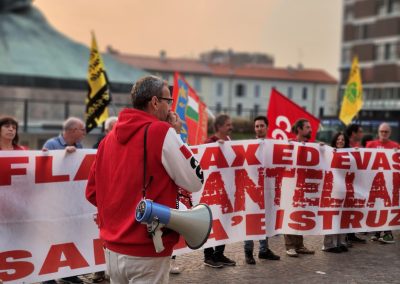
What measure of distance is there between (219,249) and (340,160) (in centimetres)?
221

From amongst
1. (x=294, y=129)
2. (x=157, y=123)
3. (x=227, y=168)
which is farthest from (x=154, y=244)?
(x=294, y=129)

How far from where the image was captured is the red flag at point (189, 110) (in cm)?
829

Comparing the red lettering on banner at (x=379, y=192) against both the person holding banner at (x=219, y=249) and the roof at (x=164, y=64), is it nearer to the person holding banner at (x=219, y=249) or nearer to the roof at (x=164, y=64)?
the person holding banner at (x=219, y=249)

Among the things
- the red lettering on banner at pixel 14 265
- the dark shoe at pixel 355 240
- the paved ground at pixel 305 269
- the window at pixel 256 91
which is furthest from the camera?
the window at pixel 256 91

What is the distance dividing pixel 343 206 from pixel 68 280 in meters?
3.91

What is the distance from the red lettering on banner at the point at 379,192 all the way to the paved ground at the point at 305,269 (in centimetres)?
67

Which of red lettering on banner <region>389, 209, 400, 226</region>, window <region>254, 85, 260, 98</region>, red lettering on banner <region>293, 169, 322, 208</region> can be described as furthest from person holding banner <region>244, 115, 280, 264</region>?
window <region>254, 85, 260, 98</region>

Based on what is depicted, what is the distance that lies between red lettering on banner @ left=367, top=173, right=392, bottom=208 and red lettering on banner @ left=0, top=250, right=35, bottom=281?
493 centimetres

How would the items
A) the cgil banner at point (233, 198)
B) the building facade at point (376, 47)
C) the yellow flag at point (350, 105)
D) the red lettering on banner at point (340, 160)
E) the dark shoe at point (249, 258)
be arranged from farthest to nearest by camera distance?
the building facade at point (376, 47)
the yellow flag at point (350, 105)
the red lettering on banner at point (340, 160)
the dark shoe at point (249, 258)
the cgil banner at point (233, 198)

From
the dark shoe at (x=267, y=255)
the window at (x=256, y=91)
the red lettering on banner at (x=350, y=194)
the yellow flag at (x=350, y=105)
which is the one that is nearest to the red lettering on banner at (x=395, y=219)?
the red lettering on banner at (x=350, y=194)

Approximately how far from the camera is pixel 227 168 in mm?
6973

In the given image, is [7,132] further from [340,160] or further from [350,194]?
[350,194]

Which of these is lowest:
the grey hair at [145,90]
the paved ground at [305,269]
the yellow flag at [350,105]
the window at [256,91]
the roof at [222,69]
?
the paved ground at [305,269]

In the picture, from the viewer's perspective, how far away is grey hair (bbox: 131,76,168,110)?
3.23 m
